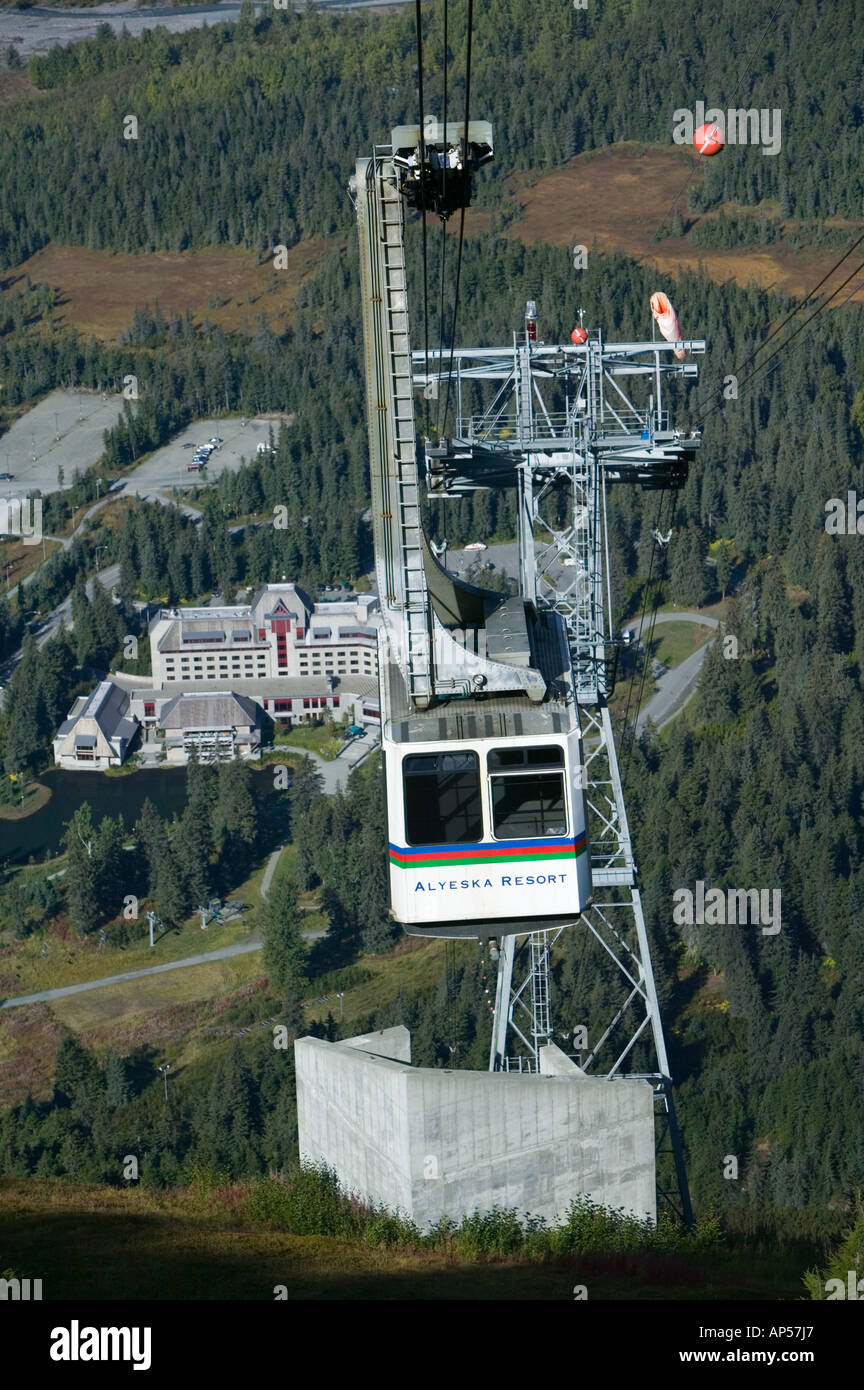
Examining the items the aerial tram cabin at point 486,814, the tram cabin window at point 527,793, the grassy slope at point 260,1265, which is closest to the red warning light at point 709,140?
the aerial tram cabin at point 486,814

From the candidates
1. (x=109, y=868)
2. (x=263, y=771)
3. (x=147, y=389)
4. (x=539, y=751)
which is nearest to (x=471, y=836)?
(x=539, y=751)

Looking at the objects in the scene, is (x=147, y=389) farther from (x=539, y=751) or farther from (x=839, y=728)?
(x=539, y=751)

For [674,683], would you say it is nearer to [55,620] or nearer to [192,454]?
[55,620]

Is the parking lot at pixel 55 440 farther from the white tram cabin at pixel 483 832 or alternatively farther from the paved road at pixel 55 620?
the white tram cabin at pixel 483 832

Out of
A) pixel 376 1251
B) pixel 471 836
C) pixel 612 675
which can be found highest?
pixel 471 836

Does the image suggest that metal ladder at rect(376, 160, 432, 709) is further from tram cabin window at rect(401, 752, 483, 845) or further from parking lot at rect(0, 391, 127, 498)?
parking lot at rect(0, 391, 127, 498)

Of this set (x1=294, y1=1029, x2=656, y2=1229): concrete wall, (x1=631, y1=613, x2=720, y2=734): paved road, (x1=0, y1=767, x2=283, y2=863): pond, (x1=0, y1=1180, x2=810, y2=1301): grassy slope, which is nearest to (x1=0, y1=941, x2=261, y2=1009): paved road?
(x1=0, y1=767, x2=283, y2=863): pond

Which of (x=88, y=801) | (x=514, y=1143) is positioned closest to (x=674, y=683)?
(x=88, y=801)
